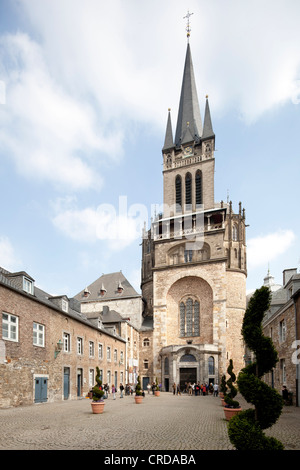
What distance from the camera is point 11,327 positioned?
58.6 ft

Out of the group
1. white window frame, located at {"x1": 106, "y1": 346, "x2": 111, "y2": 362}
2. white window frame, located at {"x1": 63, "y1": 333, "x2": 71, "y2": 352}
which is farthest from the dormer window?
white window frame, located at {"x1": 106, "y1": 346, "x2": 111, "y2": 362}

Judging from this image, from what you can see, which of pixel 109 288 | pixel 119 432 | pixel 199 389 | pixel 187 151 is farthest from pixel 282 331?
pixel 187 151

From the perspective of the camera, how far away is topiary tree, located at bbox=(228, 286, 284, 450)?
6527 mm

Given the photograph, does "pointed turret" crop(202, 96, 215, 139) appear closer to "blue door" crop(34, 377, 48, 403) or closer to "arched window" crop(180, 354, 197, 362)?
"arched window" crop(180, 354, 197, 362)

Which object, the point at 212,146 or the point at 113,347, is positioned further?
the point at 212,146

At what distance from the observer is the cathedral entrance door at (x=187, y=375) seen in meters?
38.6

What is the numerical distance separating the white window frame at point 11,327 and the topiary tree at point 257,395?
12.9m

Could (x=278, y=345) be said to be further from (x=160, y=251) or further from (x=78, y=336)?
(x=160, y=251)

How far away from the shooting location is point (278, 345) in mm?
24516

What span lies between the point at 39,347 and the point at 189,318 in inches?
1034

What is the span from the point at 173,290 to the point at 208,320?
19.1 feet

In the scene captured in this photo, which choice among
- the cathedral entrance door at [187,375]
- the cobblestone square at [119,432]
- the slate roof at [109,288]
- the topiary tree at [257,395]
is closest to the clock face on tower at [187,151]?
the slate roof at [109,288]

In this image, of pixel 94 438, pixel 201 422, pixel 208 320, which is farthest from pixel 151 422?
pixel 208 320

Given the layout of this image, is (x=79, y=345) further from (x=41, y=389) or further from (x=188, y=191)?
(x=188, y=191)
